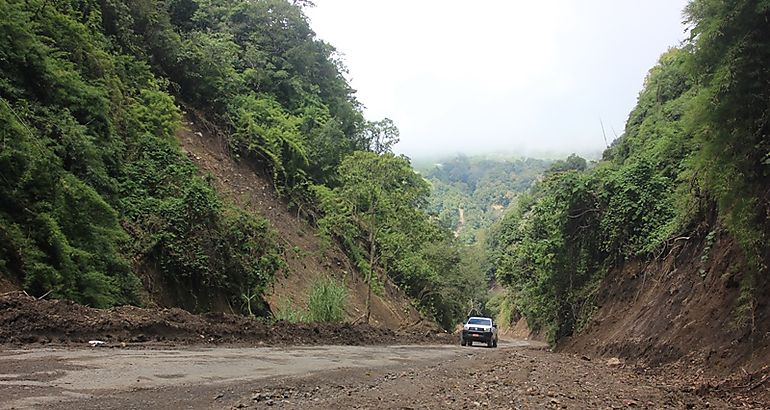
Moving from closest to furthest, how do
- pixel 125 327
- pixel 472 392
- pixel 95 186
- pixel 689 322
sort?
pixel 472 392
pixel 125 327
pixel 689 322
pixel 95 186

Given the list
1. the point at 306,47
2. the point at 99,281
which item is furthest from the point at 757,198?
the point at 306,47

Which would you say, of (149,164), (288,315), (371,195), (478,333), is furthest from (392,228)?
(149,164)

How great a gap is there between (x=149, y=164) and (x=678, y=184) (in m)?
18.1

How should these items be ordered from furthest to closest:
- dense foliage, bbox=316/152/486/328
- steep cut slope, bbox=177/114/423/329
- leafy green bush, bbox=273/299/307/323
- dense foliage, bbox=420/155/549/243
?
dense foliage, bbox=420/155/549/243 → steep cut slope, bbox=177/114/423/329 → dense foliage, bbox=316/152/486/328 → leafy green bush, bbox=273/299/307/323

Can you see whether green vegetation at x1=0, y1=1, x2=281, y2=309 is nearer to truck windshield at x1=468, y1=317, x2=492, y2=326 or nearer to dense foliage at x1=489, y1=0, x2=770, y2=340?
dense foliage at x1=489, y1=0, x2=770, y2=340

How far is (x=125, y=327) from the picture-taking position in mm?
12617

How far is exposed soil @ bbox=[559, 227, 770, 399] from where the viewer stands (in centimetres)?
1013

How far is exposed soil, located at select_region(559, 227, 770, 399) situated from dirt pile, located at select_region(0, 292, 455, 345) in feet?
33.0

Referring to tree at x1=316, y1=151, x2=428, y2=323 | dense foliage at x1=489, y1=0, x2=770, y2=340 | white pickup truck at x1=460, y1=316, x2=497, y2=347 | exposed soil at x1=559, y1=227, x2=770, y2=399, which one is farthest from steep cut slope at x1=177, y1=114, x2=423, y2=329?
exposed soil at x1=559, y1=227, x2=770, y2=399

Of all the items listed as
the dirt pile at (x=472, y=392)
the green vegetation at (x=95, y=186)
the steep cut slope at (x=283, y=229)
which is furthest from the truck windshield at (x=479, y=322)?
the dirt pile at (x=472, y=392)

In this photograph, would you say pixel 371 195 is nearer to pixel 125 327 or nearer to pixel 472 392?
pixel 125 327

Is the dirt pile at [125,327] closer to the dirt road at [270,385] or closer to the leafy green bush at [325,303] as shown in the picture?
the dirt road at [270,385]

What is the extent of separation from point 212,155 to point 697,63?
25.5 meters

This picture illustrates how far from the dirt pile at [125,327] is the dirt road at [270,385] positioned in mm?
1153
